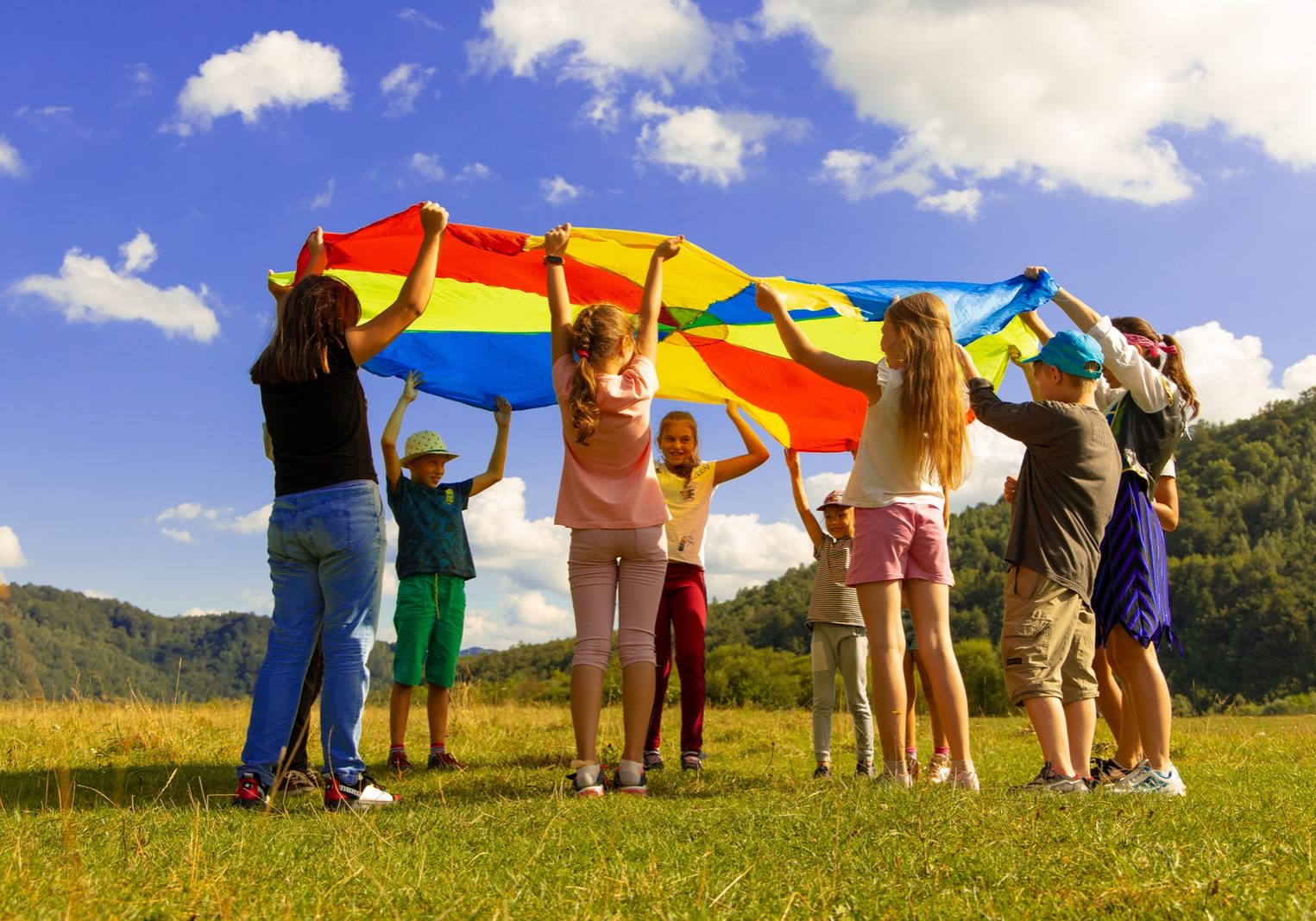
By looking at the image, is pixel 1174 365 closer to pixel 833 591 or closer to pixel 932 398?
pixel 932 398

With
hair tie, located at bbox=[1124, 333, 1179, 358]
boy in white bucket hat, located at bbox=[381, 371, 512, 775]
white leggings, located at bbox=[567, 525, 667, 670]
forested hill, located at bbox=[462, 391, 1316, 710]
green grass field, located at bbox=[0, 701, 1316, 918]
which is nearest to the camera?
green grass field, located at bbox=[0, 701, 1316, 918]

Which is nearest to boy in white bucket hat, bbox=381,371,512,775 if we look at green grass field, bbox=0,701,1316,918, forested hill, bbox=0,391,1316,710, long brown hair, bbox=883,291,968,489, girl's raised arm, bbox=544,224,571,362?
forested hill, bbox=0,391,1316,710

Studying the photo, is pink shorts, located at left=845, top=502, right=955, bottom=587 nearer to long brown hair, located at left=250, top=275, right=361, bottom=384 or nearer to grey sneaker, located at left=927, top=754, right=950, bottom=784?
grey sneaker, located at left=927, top=754, right=950, bottom=784

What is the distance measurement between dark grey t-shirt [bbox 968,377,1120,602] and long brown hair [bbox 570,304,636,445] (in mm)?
1391

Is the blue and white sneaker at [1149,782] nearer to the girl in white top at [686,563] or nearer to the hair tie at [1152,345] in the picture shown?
the hair tie at [1152,345]

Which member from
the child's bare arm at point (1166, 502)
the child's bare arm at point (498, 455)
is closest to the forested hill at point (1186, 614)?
the child's bare arm at point (498, 455)

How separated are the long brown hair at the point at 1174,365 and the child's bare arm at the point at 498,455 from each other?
126 inches

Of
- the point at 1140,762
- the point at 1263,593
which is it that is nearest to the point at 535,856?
the point at 1140,762

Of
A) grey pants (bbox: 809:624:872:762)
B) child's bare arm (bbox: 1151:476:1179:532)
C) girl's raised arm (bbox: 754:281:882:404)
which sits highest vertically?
girl's raised arm (bbox: 754:281:882:404)

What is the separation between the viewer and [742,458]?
5.53 meters

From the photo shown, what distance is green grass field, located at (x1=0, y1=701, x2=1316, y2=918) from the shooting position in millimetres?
2020

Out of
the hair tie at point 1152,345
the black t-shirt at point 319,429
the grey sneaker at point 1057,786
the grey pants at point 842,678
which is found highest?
the hair tie at point 1152,345

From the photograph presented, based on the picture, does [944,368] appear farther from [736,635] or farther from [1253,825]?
[736,635]

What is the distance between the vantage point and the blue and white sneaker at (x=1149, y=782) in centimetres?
364
